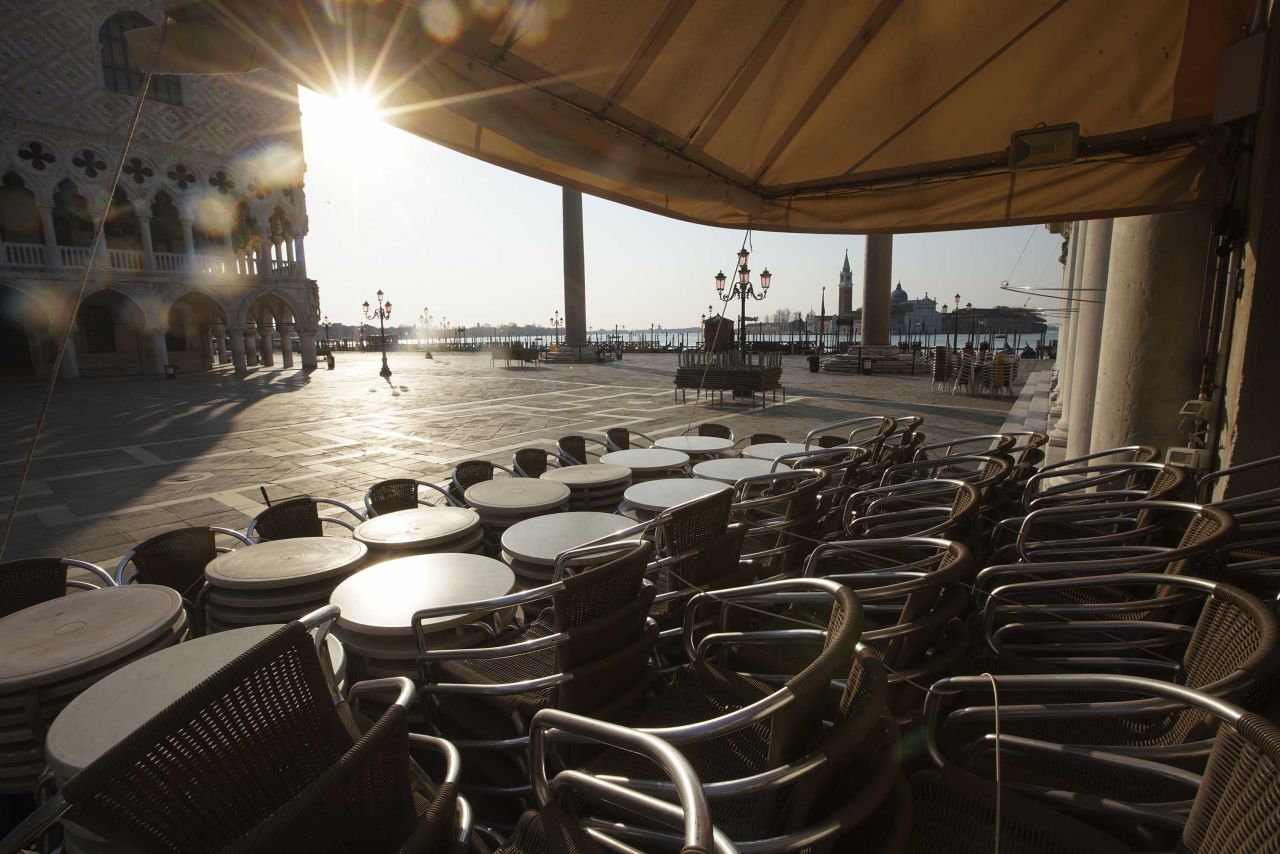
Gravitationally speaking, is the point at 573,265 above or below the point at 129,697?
above

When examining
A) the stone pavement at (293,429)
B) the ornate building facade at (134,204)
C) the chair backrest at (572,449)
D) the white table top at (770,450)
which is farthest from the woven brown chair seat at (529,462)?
the ornate building facade at (134,204)

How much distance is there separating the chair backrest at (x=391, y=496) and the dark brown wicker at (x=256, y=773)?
292cm

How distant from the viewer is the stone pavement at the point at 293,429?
5.89m

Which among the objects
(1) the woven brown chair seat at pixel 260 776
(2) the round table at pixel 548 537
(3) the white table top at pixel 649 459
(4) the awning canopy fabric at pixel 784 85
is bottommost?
(2) the round table at pixel 548 537

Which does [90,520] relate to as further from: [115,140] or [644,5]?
[115,140]

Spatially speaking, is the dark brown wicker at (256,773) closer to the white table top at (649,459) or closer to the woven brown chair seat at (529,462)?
the white table top at (649,459)

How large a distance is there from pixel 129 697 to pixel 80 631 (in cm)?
67

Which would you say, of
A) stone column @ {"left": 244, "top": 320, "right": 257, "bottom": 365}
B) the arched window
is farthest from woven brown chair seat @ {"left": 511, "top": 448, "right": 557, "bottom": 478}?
stone column @ {"left": 244, "top": 320, "right": 257, "bottom": 365}

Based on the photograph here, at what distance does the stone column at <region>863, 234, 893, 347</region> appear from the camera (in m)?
19.1

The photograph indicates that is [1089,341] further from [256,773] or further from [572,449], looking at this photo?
[256,773]

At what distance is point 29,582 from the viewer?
2510 millimetres

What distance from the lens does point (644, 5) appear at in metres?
2.54

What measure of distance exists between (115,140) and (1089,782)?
29.6m

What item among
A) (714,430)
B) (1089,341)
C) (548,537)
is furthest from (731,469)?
(1089,341)
